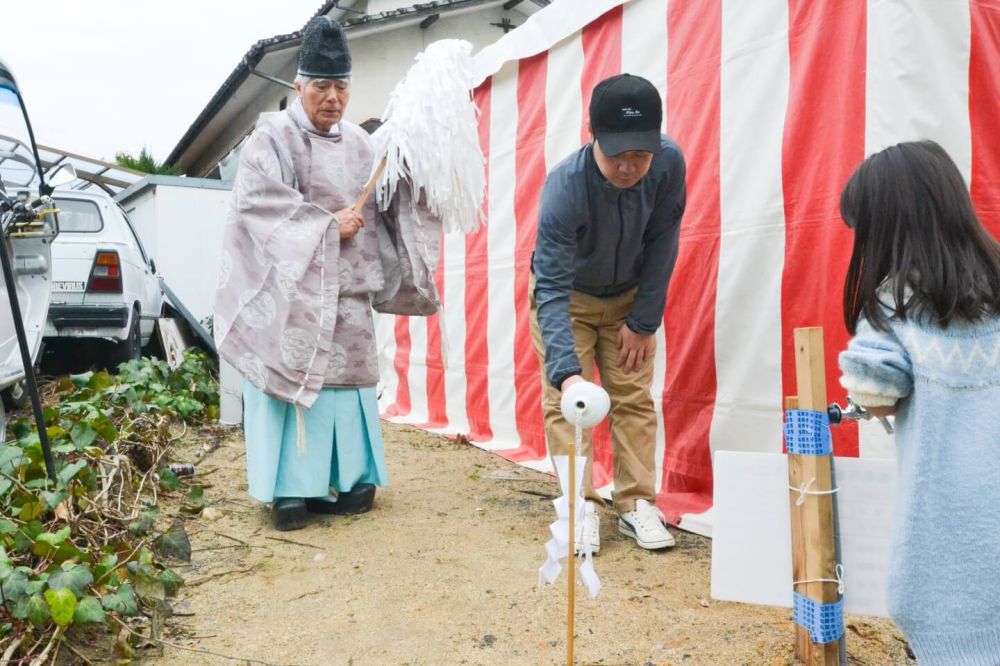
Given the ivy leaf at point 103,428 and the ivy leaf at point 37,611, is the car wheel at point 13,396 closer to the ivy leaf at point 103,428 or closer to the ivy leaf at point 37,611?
the ivy leaf at point 103,428

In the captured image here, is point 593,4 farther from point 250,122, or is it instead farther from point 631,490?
point 250,122

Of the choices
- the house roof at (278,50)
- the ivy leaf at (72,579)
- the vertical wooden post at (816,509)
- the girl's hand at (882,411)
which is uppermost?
the house roof at (278,50)

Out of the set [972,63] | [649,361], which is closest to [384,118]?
[649,361]

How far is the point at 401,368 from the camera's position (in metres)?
5.26

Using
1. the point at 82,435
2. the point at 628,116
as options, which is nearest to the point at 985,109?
the point at 628,116

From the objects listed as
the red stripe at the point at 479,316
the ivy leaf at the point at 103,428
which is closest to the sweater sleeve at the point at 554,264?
the ivy leaf at the point at 103,428

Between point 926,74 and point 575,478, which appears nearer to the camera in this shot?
point 575,478

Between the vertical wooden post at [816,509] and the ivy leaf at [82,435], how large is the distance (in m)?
2.24

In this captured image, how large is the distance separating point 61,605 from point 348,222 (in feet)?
4.84

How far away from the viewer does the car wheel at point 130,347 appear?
5.21m

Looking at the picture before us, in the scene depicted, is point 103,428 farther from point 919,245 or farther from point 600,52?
point 919,245

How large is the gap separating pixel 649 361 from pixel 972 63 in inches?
Answer: 46.8

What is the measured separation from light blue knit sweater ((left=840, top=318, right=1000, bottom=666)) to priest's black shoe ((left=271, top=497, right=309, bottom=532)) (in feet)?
6.55

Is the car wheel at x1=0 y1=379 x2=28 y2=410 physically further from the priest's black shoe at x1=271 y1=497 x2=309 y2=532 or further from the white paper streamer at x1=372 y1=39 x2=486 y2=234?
the white paper streamer at x1=372 y1=39 x2=486 y2=234
